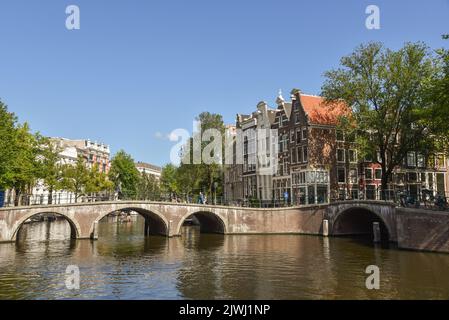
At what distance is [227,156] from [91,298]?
4874cm

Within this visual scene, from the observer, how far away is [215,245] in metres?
34.9

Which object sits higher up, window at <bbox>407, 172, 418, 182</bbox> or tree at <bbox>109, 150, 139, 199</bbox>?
tree at <bbox>109, 150, 139, 199</bbox>

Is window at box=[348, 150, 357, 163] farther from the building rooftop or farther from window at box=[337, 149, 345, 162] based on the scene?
the building rooftop

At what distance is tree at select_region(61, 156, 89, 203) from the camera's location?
6000 centimetres

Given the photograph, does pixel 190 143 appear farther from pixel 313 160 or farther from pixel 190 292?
pixel 190 292

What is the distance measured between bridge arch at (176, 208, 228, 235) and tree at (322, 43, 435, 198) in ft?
49.3

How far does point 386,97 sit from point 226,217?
62.3ft

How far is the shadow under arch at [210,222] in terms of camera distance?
43219 millimetres

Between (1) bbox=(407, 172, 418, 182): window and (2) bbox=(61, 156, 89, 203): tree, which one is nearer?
(1) bbox=(407, 172, 418, 182): window

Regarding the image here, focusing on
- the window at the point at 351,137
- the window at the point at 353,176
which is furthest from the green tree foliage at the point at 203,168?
the window at the point at 351,137

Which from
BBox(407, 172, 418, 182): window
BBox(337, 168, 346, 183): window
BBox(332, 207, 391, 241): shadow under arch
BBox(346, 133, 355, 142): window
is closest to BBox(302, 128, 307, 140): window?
BBox(337, 168, 346, 183): window

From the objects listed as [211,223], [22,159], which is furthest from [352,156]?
[22,159]

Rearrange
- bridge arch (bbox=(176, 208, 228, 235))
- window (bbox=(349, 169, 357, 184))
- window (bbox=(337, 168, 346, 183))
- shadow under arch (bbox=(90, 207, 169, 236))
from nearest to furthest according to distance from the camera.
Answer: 1. shadow under arch (bbox=(90, 207, 169, 236))
2. bridge arch (bbox=(176, 208, 228, 235))
3. window (bbox=(337, 168, 346, 183))
4. window (bbox=(349, 169, 357, 184))

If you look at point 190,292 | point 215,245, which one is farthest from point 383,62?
point 190,292
